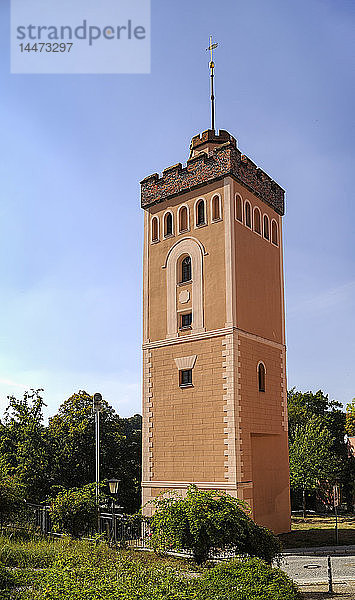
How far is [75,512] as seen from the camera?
719 inches

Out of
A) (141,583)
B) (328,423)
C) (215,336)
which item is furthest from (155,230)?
(328,423)

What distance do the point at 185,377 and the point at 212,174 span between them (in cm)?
825

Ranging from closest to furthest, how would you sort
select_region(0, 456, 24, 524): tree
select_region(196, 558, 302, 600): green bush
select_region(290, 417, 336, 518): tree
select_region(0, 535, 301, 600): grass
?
select_region(0, 535, 301, 600): grass, select_region(196, 558, 302, 600): green bush, select_region(0, 456, 24, 524): tree, select_region(290, 417, 336, 518): tree

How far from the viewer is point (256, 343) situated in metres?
23.7

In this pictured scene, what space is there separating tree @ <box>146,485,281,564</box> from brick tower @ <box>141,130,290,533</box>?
A: 7805 millimetres

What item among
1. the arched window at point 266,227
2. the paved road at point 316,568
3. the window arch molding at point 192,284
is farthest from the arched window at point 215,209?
the paved road at point 316,568

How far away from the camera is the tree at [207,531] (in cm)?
1252

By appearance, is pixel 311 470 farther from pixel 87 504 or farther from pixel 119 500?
pixel 87 504

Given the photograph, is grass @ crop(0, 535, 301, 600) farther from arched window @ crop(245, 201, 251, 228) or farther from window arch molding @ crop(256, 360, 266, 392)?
arched window @ crop(245, 201, 251, 228)

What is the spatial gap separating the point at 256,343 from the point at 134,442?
32.9 feet

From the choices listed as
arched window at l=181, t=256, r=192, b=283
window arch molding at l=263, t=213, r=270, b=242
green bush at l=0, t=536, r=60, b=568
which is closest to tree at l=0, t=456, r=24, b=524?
green bush at l=0, t=536, r=60, b=568

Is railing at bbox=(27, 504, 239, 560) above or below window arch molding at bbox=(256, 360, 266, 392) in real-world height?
below

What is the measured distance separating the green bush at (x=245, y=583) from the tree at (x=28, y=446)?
52.9 feet

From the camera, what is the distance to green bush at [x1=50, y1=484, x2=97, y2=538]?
18297 mm
